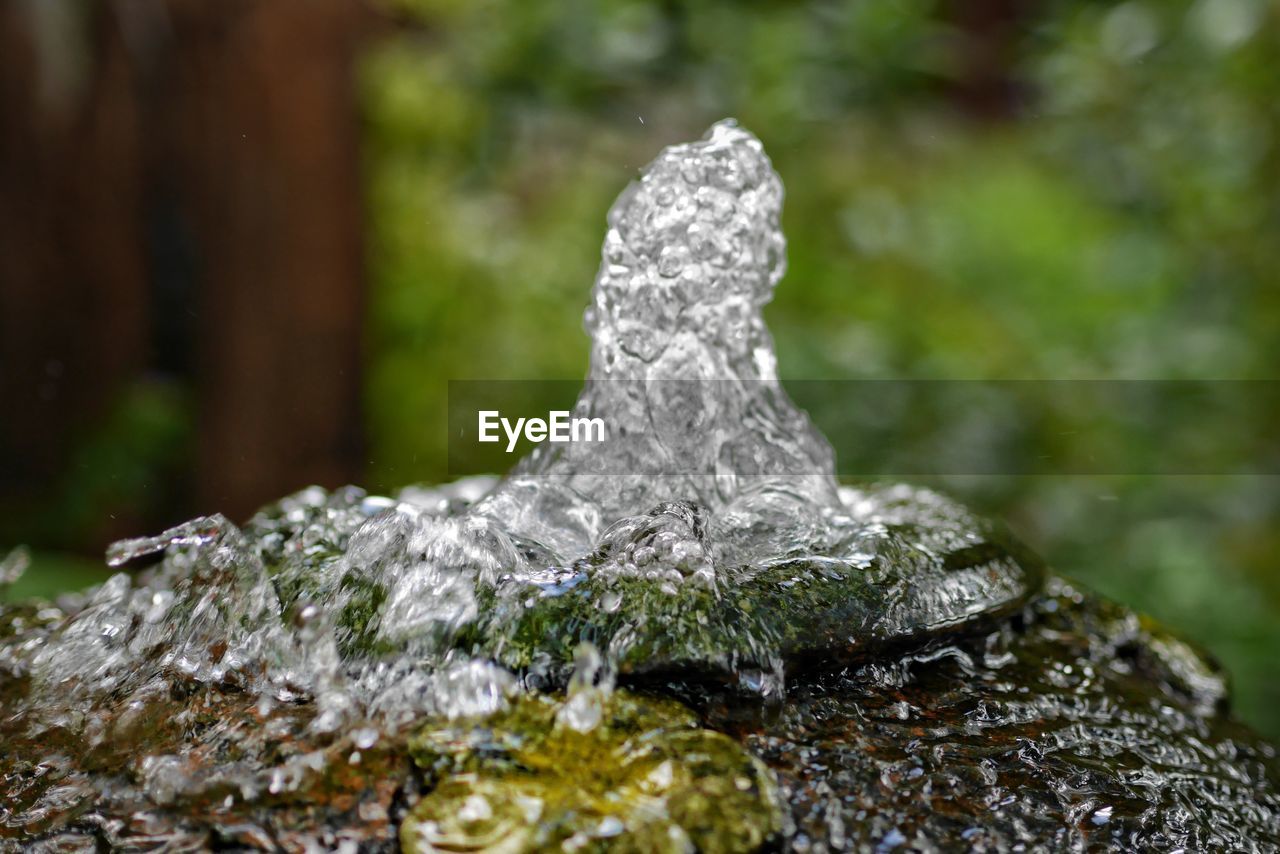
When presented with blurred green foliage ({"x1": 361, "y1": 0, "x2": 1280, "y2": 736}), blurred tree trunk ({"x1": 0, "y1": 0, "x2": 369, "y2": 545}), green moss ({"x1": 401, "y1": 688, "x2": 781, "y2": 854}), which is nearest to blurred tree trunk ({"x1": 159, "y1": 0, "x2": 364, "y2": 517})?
blurred tree trunk ({"x1": 0, "y1": 0, "x2": 369, "y2": 545})

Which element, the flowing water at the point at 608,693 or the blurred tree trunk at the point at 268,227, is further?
the blurred tree trunk at the point at 268,227

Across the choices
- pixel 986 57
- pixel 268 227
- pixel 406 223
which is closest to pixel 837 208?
pixel 406 223

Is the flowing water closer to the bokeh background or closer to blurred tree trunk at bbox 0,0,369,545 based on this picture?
the bokeh background

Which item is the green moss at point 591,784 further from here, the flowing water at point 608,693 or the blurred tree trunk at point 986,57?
the blurred tree trunk at point 986,57

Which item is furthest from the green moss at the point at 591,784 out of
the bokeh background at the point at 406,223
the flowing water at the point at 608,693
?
the bokeh background at the point at 406,223

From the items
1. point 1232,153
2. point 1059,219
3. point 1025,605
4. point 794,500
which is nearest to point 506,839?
point 794,500

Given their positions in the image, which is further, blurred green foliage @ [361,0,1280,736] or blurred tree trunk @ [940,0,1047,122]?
blurred tree trunk @ [940,0,1047,122]

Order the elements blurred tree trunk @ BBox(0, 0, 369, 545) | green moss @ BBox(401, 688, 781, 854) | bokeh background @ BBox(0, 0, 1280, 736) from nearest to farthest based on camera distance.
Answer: green moss @ BBox(401, 688, 781, 854), bokeh background @ BBox(0, 0, 1280, 736), blurred tree trunk @ BBox(0, 0, 369, 545)
